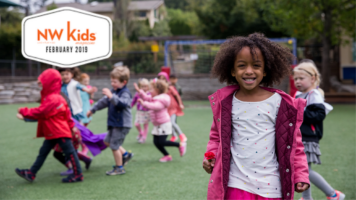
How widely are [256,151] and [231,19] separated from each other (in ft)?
75.2

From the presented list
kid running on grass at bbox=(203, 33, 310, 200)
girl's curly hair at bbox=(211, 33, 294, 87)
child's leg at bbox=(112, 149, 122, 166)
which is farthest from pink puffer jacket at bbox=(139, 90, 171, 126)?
kid running on grass at bbox=(203, 33, 310, 200)

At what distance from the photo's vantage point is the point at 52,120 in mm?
5059

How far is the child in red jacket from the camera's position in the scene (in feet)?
16.5

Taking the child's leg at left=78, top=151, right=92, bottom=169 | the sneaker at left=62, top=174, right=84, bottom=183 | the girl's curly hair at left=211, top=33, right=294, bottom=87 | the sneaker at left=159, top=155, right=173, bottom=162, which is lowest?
the sneaker at left=159, top=155, right=173, bottom=162

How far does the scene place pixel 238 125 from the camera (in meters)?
2.58

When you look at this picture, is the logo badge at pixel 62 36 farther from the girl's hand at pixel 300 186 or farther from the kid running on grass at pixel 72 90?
the girl's hand at pixel 300 186

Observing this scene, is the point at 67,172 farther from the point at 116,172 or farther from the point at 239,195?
the point at 239,195

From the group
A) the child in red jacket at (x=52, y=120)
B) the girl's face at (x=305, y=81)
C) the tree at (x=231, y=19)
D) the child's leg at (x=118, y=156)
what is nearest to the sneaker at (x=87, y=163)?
the child's leg at (x=118, y=156)

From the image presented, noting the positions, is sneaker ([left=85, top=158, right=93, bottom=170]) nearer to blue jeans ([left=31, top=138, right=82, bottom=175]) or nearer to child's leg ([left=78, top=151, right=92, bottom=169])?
child's leg ([left=78, top=151, right=92, bottom=169])

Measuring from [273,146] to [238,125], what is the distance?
265mm

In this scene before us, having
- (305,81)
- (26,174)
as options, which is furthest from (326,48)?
(26,174)

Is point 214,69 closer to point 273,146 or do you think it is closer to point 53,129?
point 273,146

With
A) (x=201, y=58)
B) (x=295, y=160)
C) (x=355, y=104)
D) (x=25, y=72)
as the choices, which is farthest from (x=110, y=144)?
(x=25, y=72)

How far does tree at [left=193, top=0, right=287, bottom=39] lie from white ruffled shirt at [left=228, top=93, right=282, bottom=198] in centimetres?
2164
